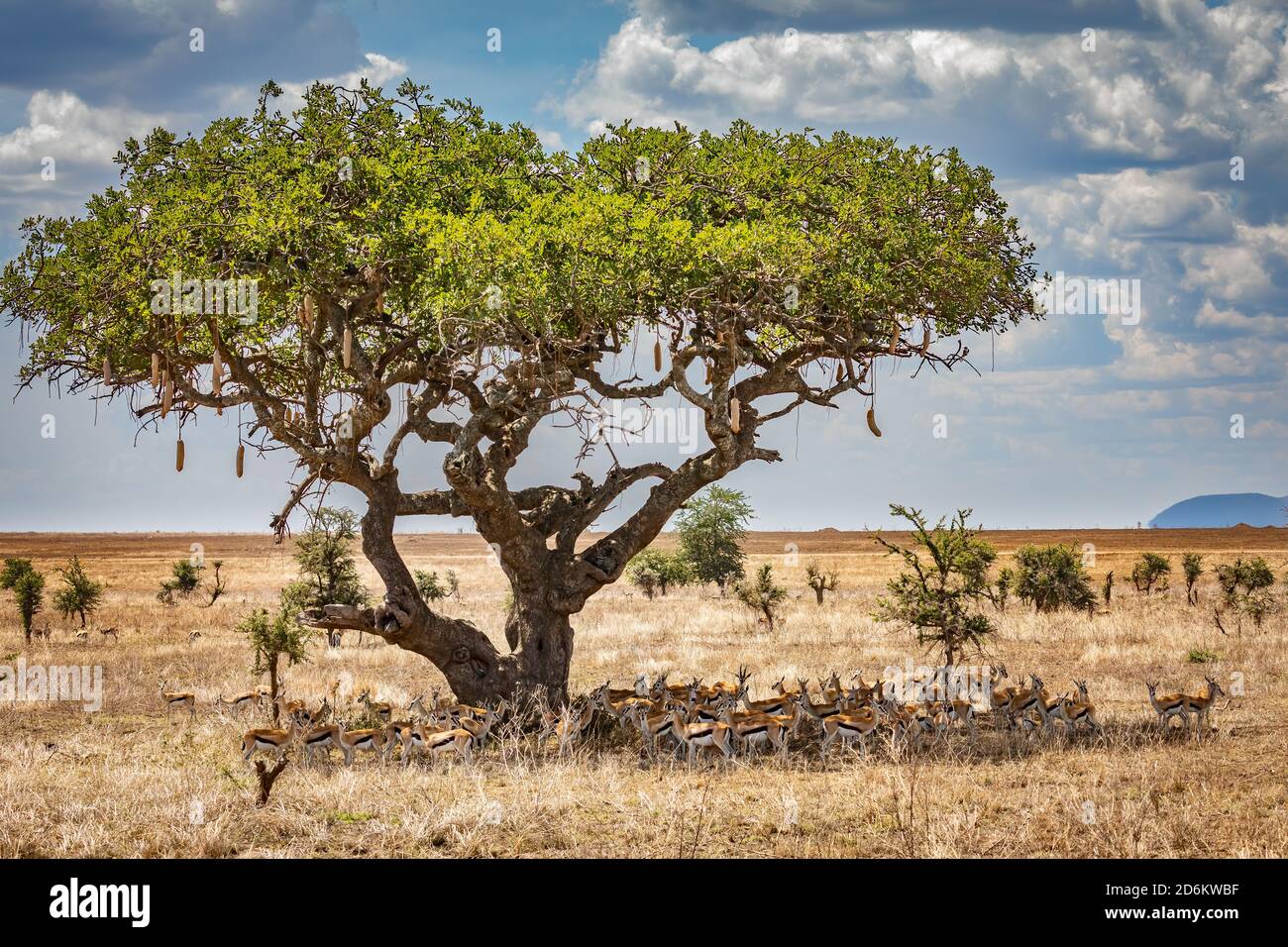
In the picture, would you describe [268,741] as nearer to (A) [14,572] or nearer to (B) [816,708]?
(B) [816,708]

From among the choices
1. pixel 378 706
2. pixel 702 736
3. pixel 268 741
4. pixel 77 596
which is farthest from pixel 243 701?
pixel 77 596

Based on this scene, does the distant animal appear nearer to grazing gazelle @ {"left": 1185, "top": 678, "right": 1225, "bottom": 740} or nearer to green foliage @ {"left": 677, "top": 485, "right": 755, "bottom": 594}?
grazing gazelle @ {"left": 1185, "top": 678, "right": 1225, "bottom": 740}

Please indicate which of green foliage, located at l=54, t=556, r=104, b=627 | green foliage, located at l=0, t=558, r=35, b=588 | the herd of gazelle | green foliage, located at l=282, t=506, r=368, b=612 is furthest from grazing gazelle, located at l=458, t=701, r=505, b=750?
green foliage, located at l=0, t=558, r=35, b=588

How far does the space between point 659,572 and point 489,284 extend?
38582 mm

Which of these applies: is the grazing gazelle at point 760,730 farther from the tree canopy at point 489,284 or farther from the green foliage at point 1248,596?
the green foliage at point 1248,596

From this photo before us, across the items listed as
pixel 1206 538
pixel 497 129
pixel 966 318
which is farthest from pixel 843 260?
pixel 1206 538

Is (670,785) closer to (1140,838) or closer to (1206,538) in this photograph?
(1140,838)

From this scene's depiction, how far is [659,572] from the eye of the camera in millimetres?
53250

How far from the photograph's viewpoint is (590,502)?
20.9 meters

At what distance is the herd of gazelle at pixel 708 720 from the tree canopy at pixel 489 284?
87.1 inches

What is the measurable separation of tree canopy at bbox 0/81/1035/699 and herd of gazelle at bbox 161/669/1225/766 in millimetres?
2213

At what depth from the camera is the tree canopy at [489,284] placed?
15828 millimetres
